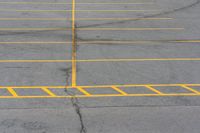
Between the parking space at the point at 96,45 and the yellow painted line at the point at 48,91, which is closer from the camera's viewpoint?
the yellow painted line at the point at 48,91

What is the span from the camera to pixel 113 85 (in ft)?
42.6

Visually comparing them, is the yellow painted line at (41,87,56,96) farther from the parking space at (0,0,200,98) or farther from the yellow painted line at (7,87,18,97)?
the yellow painted line at (7,87,18,97)

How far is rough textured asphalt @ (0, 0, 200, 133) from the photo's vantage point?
406 inches

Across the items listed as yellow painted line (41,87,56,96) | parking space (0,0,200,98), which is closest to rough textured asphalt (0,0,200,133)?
parking space (0,0,200,98)

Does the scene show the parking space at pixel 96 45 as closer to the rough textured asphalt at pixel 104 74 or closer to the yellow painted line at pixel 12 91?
the rough textured asphalt at pixel 104 74

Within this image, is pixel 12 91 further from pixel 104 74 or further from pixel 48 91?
pixel 104 74

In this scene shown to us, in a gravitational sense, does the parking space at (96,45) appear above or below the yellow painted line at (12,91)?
above

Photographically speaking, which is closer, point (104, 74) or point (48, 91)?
point (48, 91)

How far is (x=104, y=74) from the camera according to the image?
547 inches

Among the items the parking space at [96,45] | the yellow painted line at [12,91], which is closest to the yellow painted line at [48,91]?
the parking space at [96,45]

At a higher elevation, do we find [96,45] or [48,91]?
[96,45]

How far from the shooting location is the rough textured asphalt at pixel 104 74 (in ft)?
33.8

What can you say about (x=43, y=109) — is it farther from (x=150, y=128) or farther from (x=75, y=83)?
(x=150, y=128)

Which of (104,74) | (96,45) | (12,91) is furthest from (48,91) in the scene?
(96,45)
